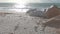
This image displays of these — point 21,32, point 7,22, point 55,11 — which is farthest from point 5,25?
point 55,11

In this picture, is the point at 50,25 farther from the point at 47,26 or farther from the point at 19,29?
the point at 19,29

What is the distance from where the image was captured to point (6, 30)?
1043 millimetres

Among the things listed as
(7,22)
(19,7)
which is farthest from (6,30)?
(19,7)

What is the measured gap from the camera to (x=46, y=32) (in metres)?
1.01

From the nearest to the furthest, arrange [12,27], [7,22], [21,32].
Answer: [21,32] → [12,27] → [7,22]

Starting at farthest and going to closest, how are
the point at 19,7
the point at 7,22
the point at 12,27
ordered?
the point at 19,7
the point at 7,22
the point at 12,27

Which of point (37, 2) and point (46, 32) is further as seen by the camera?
point (37, 2)

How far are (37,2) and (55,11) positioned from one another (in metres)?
1.11

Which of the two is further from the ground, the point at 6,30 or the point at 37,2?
the point at 6,30

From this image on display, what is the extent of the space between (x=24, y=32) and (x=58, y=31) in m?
0.25

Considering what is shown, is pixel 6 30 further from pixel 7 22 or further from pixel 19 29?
pixel 7 22

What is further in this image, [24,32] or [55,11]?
[55,11]

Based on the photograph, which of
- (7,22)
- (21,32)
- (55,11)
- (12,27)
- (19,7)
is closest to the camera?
(21,32)

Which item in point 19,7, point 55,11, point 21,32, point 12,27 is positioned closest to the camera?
point 21,32
